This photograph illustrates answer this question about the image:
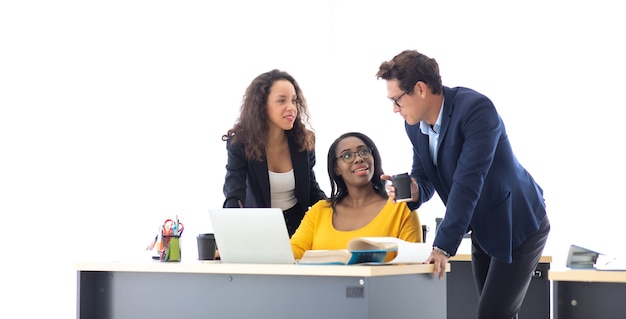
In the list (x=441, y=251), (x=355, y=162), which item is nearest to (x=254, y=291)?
(x=441, y=251)

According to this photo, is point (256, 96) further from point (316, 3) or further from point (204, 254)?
point (316, 3)

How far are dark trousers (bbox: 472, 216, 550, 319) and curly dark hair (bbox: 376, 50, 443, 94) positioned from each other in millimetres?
530

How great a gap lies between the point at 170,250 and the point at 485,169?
0.99 meters

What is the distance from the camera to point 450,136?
2.34 m

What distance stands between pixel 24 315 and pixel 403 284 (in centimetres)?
168

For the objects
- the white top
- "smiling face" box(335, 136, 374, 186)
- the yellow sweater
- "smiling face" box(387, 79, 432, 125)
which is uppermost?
"smiling face" box(387, 79, 432, 125)

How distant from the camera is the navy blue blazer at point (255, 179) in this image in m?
2.93

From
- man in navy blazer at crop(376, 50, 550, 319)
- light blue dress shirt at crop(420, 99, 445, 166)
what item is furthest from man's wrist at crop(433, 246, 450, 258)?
light blue dress shirt at crop(420, 99, 445, 166)

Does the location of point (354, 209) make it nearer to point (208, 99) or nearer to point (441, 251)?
point (441, 251)

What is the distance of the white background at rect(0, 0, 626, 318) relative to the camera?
10.5 ft

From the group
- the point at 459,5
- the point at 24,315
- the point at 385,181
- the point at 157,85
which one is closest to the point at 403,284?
the point at 385,181

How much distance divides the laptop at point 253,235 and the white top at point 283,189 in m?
0.75

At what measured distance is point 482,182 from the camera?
2.23 metres

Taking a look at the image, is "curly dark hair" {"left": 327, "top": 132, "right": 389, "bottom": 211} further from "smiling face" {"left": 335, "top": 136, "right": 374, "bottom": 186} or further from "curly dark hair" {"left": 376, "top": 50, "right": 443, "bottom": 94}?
"curly dark hair" {"left": 376, "top": 50, "right": 443, "bottom": 94}
